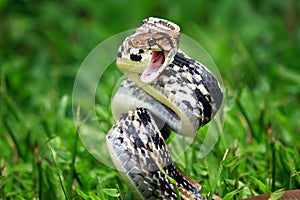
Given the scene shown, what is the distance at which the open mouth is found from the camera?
245 centimetres

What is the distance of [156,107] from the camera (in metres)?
2.60

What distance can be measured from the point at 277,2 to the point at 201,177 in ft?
11.6

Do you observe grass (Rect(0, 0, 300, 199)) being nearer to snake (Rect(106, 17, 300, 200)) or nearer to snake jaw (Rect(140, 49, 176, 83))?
snake (Rect(106, 17, 300, 200))

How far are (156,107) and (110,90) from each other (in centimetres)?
153

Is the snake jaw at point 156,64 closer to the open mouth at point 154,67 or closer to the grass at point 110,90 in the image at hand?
the open mouth at point 154,67

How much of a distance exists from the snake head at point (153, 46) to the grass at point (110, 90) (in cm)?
45

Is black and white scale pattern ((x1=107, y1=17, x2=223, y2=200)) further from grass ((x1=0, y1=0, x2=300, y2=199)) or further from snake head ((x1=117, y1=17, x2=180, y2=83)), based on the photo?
grass ((x1=0, y1=0, x2=300, y2=199))

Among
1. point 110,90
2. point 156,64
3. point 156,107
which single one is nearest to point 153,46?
point 156,64

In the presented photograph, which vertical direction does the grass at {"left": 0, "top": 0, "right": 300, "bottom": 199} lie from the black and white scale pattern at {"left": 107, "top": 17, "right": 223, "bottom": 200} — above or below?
above

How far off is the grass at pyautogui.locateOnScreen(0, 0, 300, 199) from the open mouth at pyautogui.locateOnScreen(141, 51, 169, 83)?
44cm

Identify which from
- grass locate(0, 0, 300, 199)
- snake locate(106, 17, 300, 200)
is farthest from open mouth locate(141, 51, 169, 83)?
grass locate(0, 0, 300, 199)

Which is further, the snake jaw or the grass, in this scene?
the grass

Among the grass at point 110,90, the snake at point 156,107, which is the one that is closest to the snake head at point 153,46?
the snake at point 156,107

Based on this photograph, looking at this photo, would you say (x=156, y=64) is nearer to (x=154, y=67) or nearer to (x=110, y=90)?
(x=154, y=67)
